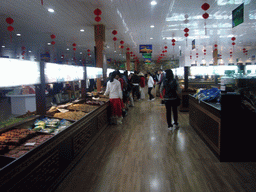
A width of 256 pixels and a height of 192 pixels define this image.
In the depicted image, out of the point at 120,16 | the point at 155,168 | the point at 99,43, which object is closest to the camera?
the point at 155,168

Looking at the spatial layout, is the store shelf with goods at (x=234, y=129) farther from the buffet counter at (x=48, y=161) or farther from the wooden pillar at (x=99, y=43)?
the wooden pillar at (x=99, y=43)

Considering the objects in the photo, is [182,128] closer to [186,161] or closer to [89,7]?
[186,161]

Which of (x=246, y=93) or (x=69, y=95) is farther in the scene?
(x=69, y=95)

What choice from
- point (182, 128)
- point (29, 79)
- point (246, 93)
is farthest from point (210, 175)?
point (29, 79)

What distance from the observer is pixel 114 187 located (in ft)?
8.61

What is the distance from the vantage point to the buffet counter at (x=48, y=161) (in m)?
1.80

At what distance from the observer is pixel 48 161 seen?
93.7 inches

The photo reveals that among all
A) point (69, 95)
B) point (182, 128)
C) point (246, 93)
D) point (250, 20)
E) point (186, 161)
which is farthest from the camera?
point (69, 95)

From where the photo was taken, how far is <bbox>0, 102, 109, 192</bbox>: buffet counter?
1798 mm

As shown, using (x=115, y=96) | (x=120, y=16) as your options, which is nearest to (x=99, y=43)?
(x=120, y=16)

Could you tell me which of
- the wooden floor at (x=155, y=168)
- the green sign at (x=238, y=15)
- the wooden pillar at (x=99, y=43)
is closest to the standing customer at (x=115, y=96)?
the wooden floor at (x=155, y=168)

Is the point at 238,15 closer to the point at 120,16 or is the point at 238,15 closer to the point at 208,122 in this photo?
the point at 208,122

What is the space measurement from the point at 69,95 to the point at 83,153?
21.6 feet

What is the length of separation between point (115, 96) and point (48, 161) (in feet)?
11.6
